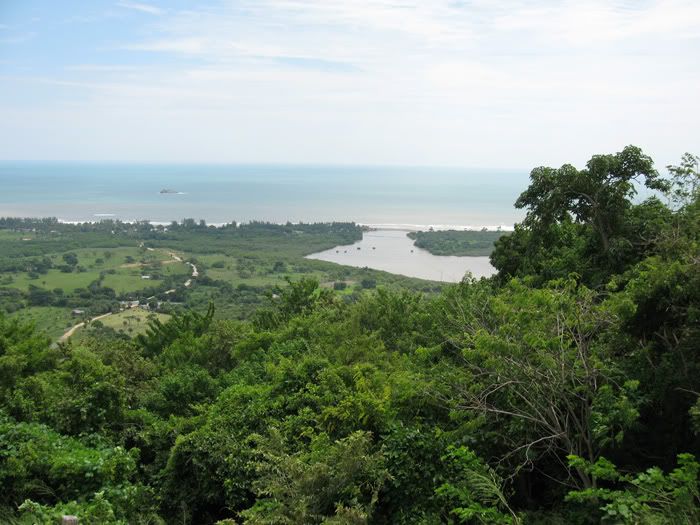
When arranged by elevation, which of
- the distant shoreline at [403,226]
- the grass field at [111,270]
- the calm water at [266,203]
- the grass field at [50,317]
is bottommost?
the grass field at [50,317]

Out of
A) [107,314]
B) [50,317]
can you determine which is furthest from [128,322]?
[50,317]

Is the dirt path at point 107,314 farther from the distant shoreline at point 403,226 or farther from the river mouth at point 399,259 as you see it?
the distant shoreline at point 403,226

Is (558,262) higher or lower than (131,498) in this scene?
higher

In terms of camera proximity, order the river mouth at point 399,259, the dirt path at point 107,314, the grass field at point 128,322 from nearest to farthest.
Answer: the dirt path at point 107,314 → the grass field at point 128,322 → the river mouth at point 399,259

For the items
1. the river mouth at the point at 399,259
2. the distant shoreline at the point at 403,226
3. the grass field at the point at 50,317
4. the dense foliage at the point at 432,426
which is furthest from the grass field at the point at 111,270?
the dense foliage at the point at 432,426

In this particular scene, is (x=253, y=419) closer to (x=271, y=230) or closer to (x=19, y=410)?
(x=19, y=410)

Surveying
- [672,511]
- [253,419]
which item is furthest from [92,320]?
[672,511]

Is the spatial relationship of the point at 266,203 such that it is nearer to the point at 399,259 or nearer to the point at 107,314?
the point at 399,259
